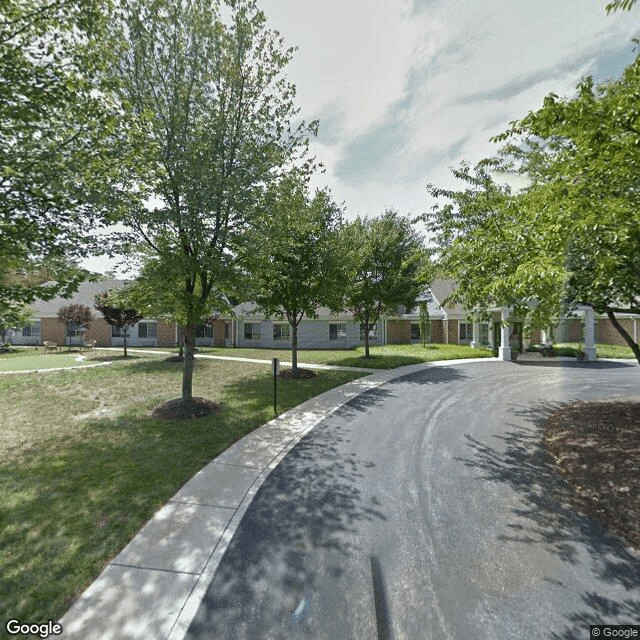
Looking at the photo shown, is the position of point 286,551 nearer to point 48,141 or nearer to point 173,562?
point 173,562

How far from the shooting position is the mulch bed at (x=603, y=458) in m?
4.74

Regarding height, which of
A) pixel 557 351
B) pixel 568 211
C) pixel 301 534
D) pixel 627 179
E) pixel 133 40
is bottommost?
pixel 301 534

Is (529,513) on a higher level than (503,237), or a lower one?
lower

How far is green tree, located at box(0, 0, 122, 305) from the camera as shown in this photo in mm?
5262

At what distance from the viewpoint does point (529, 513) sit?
15.8 feet

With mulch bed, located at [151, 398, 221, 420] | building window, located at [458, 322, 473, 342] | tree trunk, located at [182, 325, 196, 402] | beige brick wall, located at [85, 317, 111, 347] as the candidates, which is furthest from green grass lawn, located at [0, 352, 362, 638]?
beige brick wall, located at [85, 317, 111, 347]

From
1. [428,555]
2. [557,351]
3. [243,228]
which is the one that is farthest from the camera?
[557,351]

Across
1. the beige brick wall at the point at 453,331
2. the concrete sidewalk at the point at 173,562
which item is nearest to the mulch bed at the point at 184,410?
the concrete sidewalk at the point at 173,562

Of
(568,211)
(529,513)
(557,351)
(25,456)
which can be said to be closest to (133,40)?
(25,456)

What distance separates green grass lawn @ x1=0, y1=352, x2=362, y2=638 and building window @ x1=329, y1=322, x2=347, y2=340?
19218 millimetres

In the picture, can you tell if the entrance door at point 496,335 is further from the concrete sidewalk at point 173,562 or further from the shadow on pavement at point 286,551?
the concrete sidewalk at point 173,562

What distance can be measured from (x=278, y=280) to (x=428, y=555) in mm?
12335

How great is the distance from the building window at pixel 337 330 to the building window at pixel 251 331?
25.6 feet

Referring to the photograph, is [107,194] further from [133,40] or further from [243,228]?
[133,40]
